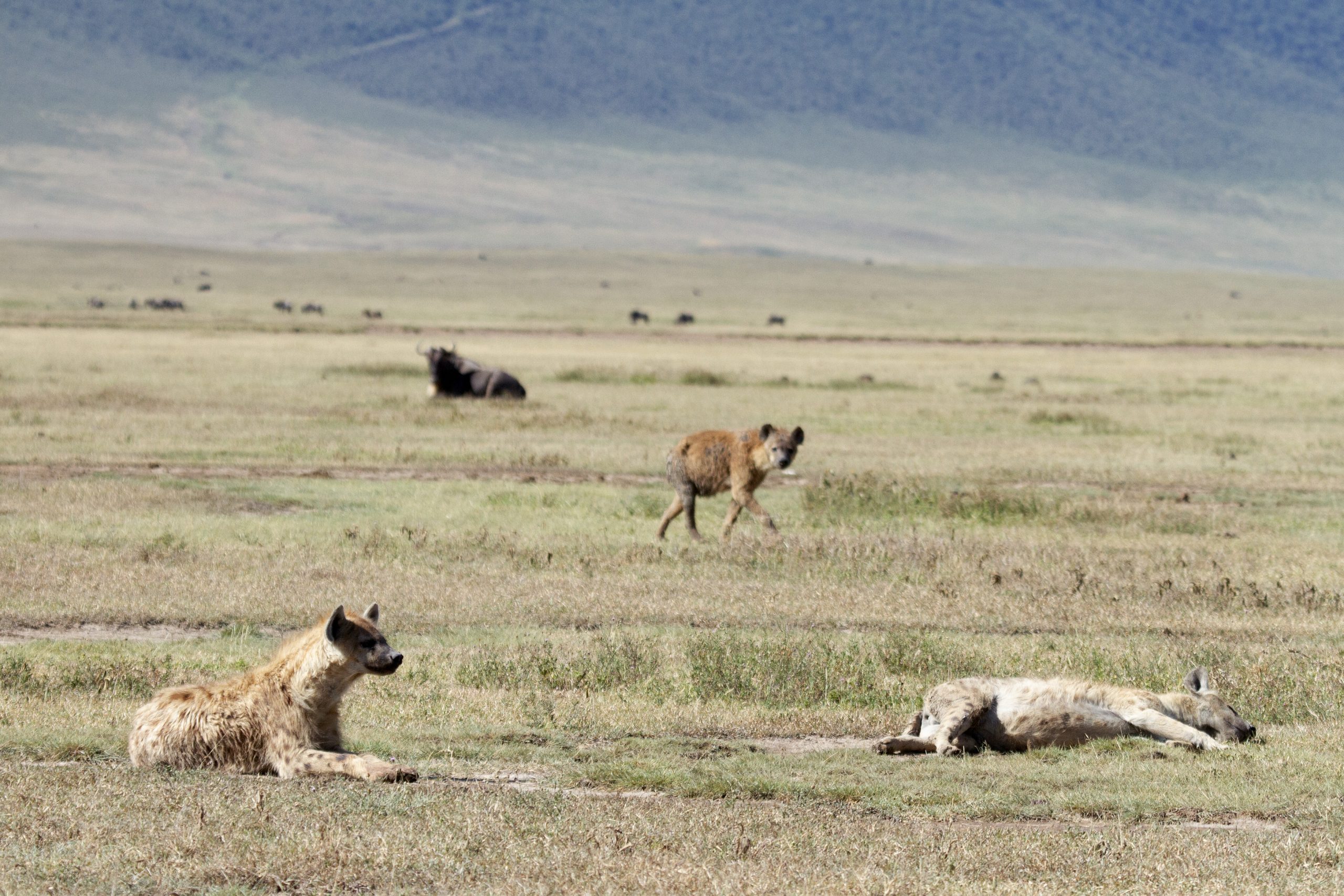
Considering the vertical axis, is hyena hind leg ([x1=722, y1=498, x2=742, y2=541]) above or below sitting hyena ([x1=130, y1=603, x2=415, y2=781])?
above

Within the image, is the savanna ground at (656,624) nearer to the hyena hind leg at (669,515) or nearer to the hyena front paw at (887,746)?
the hyena front paw at (887,746)

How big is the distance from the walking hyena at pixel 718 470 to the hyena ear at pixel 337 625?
8.27 metres

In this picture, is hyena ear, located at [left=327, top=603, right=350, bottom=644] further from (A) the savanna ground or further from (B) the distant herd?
(A) the savanna ground

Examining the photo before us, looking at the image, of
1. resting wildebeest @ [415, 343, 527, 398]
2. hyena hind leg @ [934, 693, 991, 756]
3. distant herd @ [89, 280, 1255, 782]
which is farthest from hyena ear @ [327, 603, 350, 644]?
resting wildebeest @ [415, 343, 527, 398]

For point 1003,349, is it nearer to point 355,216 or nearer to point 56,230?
point 56,230

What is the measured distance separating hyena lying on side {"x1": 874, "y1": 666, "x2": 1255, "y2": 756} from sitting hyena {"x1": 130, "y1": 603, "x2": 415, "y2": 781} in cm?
273

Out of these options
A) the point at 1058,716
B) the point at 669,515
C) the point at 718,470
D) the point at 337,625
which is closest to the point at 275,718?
the point at 337,625

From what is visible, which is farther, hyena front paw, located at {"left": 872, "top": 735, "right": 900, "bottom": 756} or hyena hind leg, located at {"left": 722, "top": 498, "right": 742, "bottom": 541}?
hyena hind leg, located at {"left": 722, "top": 498, "right": 742, "bottom": 541}

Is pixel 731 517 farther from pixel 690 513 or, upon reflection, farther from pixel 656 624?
pixel 656 624

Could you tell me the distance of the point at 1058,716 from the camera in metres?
9.10

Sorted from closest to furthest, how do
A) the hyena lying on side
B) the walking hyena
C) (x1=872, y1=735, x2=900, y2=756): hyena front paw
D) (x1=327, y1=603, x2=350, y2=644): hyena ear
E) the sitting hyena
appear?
(x1=327, y1=603, x2=350, y2=644): hyena ear → the sitting hyena → (x1=872, y1=735, x2=900, y2=756): hyena front paw → the hyena lying on side → the walking hyena

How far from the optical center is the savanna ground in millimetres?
6938

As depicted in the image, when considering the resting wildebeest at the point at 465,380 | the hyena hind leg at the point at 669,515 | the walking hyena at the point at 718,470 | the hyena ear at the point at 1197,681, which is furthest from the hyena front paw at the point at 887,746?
the resting wildebeest at the point at 465,380

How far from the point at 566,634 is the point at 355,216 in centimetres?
18955
